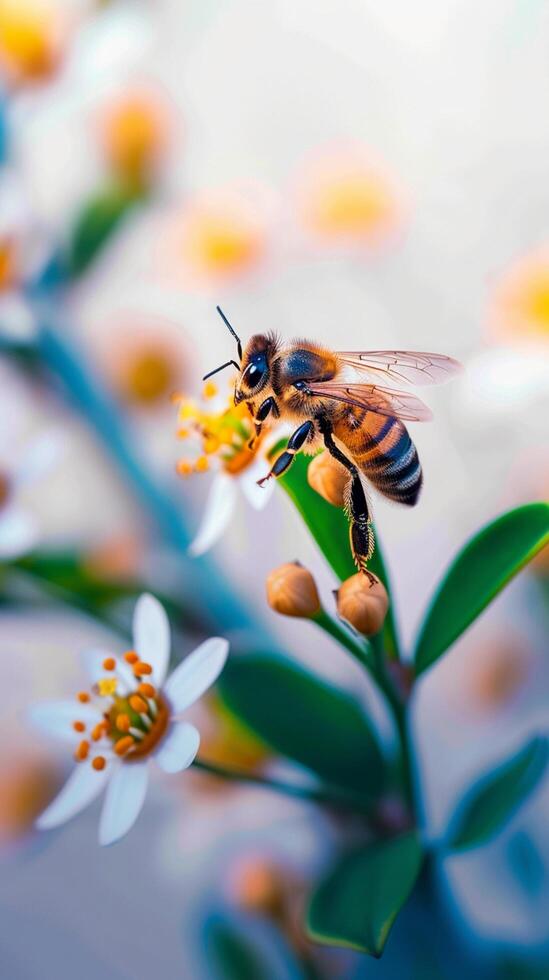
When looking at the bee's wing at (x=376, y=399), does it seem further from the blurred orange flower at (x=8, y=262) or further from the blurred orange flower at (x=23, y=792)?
the blurred orange flower at (x=23, y=792)

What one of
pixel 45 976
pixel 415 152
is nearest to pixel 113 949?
pixel 45 976

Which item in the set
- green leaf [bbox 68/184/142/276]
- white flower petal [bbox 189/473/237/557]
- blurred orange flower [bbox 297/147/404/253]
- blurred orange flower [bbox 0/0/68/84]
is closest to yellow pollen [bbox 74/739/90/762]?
white flower petal [bbox 189/473/237/557]

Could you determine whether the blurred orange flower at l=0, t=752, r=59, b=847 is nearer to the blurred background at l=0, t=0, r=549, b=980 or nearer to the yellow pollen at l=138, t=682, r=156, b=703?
the blurred background at l=0, t=0, r=549, b=980

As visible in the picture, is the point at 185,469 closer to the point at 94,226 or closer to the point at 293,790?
the point at 293,790

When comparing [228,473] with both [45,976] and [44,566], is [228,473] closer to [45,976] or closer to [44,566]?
[44,566]

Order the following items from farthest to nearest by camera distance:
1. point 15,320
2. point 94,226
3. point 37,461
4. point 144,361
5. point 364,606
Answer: point 144,361 < point 94,226 < point 15,320 < point 37,461 < point 364,606

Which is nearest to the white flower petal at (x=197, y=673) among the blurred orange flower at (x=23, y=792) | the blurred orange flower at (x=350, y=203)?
the blurred orange flower at (x=23, y=792)

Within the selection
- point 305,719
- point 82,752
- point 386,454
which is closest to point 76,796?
point 82,752
